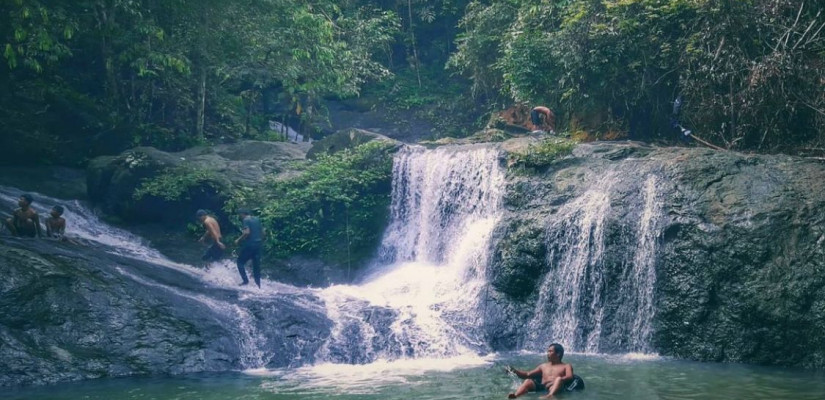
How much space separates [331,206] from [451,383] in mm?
9300

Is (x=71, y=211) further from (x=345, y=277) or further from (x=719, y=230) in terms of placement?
(x=719, y=230)

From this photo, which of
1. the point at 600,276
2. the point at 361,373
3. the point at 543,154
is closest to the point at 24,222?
the point at 361,373

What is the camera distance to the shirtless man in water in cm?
1014

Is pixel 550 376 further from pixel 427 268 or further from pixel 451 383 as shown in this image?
pixel 427 268

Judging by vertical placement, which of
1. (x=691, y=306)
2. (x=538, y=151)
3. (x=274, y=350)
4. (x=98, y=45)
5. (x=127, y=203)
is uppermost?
(x=98, y=45)

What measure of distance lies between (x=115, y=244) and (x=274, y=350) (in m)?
6.72

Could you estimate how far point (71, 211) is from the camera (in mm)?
19219

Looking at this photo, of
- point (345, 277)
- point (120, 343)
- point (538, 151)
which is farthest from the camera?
point (345, 277)

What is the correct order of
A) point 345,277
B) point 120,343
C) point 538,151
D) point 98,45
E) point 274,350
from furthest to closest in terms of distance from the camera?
point 98,45
point 345,277
point 538,151
point 274,350
point 120,343

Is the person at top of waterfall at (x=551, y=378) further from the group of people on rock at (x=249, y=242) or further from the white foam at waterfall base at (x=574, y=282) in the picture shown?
the group of people on rock at (x=249, y=242)

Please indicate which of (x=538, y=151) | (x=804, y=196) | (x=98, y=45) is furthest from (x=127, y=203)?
(x=804, y=196)

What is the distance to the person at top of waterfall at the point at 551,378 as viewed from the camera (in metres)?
10.1

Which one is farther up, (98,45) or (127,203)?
(98,45)

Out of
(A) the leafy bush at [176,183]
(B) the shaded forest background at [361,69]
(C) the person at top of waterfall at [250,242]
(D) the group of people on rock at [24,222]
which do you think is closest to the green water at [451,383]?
(C) the person at top of waterfall at [250,242]
